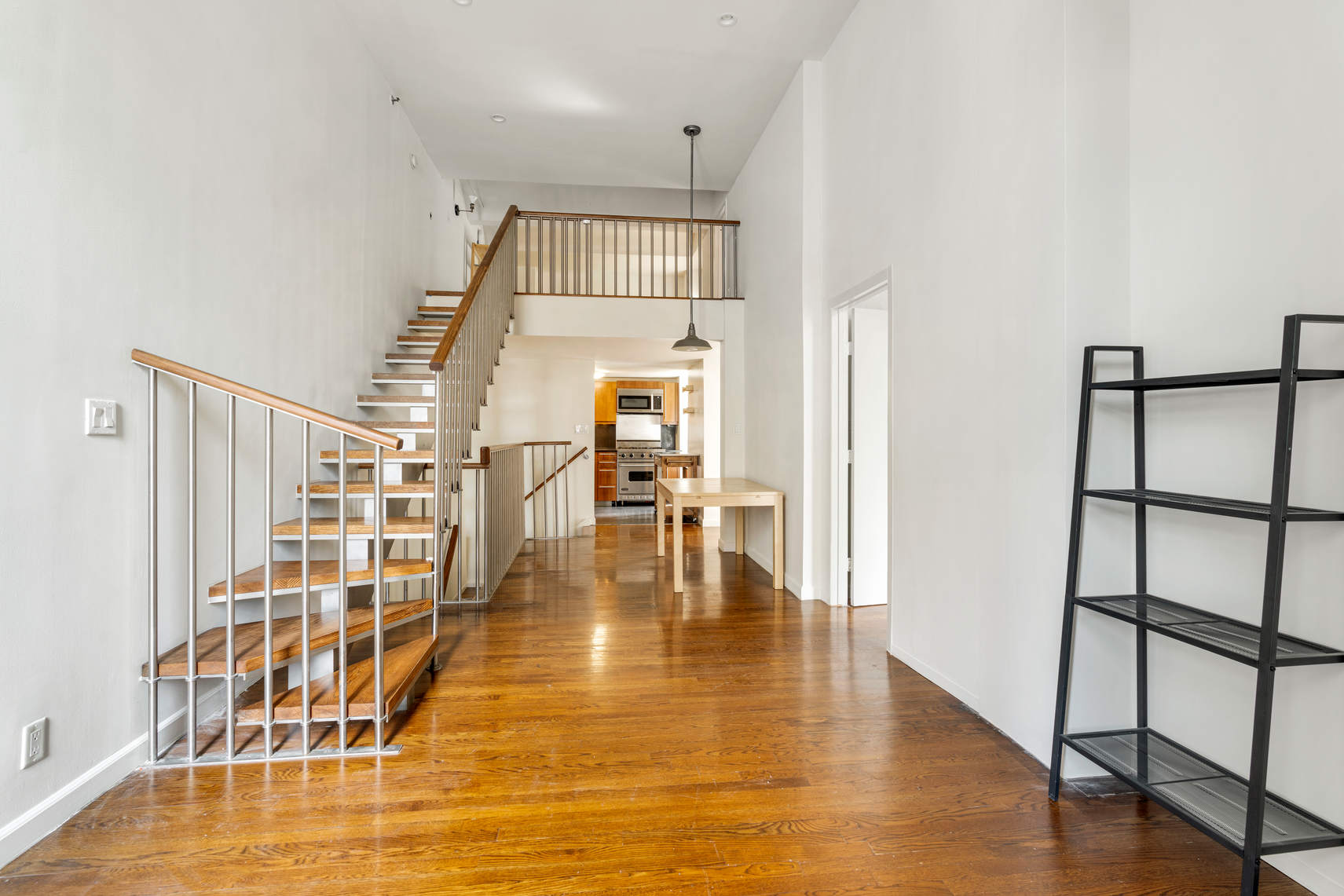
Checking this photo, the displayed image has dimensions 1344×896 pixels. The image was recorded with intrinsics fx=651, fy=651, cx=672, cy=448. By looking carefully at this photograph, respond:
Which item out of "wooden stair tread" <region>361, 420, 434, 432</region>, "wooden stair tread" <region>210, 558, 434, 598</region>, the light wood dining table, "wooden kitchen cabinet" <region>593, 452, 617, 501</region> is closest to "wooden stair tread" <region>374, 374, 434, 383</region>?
"wooden stair tread" <region>361, 420, 434, 432</region>

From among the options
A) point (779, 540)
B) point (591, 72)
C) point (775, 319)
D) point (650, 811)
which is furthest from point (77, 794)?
point (591, 72)

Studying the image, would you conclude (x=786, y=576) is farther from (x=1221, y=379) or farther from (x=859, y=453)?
(x=1221, y=379)

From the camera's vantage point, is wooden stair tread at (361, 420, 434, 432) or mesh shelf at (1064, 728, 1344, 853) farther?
wooden stair tread at (361, 420, 434, 432)

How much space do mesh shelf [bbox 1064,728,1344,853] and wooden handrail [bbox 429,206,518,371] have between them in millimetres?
3107

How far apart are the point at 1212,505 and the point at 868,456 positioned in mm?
2697

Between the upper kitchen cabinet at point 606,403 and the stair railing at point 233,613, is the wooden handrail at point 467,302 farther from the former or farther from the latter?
the upper kitchen cabinet at point 606,403

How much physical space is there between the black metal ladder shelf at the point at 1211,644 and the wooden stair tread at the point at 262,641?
8.46ft

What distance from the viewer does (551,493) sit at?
7.64 metres

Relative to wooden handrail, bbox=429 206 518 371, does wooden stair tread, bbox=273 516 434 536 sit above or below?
below

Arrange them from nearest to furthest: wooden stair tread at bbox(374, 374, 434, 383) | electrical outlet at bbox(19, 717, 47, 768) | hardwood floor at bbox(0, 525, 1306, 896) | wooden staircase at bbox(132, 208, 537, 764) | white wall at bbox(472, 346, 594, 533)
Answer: hardwood floor at bbox(0, 525, 1306, 896)
electrical outlet at bbox(19, 717, 47, 768)
wooden staircase at bbox(132, 208, 537, 764)
wooden stair tread at bbox(374, 374, 434, 383)
white wall at bbox(472, 346, 594, 533)

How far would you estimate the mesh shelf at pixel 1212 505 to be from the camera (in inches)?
56.2

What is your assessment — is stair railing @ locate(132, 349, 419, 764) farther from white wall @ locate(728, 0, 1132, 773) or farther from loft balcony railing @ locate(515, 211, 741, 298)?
loft balcony railing @ locate(515, 211, 741, 298)

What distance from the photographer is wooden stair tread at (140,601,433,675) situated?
2.29 m

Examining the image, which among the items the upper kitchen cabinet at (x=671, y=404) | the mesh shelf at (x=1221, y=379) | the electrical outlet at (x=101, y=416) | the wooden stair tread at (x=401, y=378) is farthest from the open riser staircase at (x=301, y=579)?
the upper kitchen cabinet at (x=671, y=404)
